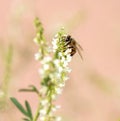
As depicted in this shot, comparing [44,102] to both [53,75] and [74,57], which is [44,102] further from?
[74,57]

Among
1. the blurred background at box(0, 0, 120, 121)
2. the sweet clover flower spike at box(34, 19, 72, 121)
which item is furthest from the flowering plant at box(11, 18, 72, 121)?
the blurred background at box(0, 0, 120, 121)

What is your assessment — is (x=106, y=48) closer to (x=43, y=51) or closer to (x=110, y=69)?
(x=110, y=69)

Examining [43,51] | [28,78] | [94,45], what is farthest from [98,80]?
[94,45]

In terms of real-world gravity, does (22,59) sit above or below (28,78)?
below

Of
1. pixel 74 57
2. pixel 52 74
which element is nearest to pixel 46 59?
pixel 52 74

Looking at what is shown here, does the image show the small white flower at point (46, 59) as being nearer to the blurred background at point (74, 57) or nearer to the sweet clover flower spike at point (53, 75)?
the sweet clover flower spike at point (53, 75)
